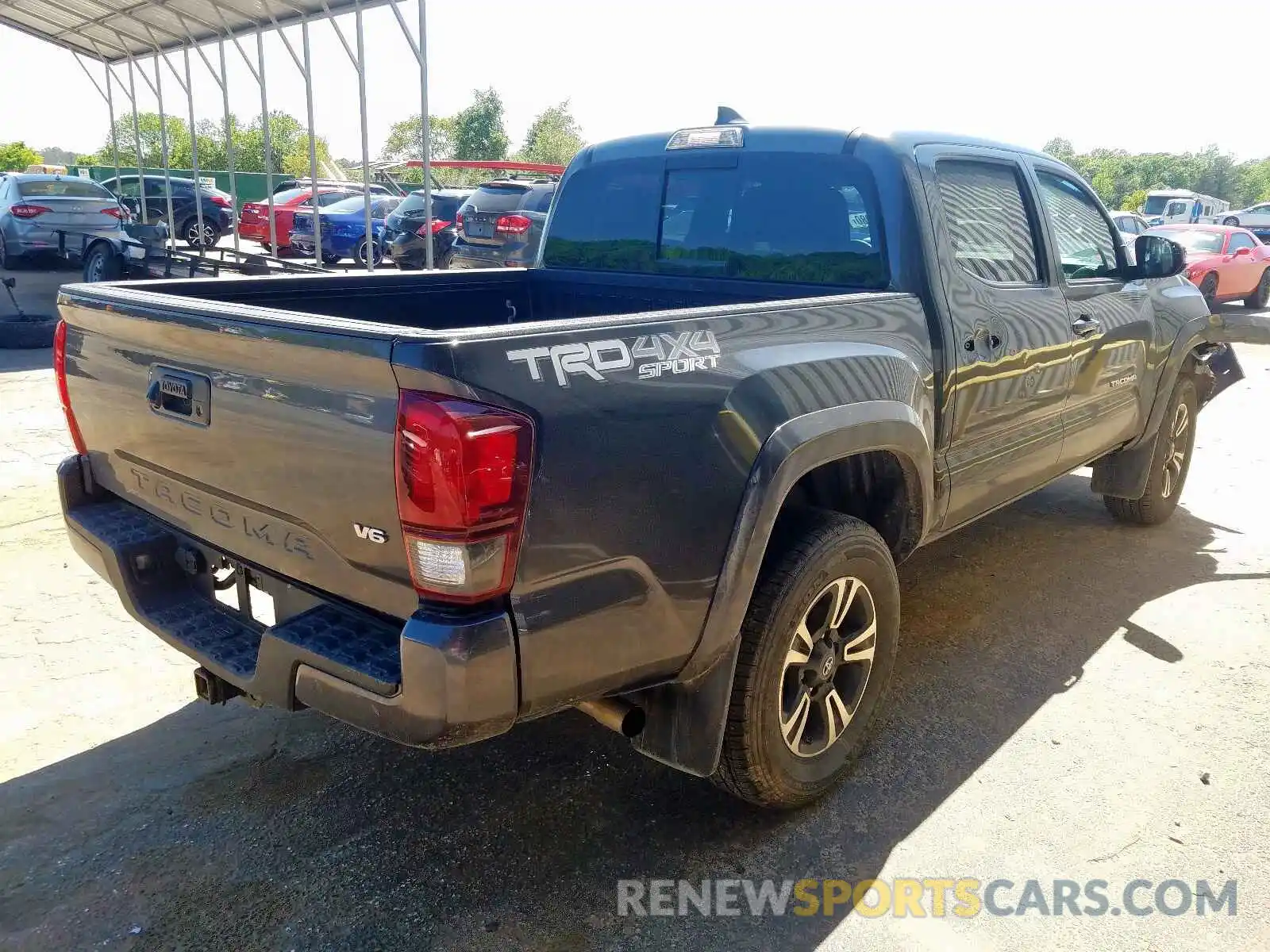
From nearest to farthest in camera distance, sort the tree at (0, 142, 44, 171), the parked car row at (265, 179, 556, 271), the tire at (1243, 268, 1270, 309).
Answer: the parked car row at (265, 179, 556, 271), the tire at (1243, 268, 1270, 309), the tree at (0, 142, 44, 171)

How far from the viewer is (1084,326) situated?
13.1 ft

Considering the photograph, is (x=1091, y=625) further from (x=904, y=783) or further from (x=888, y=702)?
(x=904, y=783)

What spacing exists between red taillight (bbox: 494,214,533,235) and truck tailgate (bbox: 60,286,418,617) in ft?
34.3

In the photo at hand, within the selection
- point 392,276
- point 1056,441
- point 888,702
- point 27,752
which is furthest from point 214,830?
point 1056,441

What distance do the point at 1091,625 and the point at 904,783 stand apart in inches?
64.9

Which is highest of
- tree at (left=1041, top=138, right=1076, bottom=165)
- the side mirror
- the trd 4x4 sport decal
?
tree at (left=1041, top=138, right=1076, bottom=165)

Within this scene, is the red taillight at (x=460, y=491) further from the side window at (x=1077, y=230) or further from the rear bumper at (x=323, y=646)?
the side window at (x=1077, y=230)

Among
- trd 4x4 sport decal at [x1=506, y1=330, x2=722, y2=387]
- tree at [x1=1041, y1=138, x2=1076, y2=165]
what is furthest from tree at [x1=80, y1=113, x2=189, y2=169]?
tree at [x1=1041, y1=138, x2=1076, y2=165]

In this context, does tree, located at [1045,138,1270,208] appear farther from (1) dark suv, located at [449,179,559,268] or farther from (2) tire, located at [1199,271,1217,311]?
(1) dark suv, located at [449,179,559,268]

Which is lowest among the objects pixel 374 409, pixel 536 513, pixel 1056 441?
pixel 1056 441

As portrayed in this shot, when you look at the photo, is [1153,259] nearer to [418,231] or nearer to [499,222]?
[499,222]

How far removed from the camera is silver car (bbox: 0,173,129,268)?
1515 cm

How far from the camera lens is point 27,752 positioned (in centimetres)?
312

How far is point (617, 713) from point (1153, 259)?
11.4 ft
